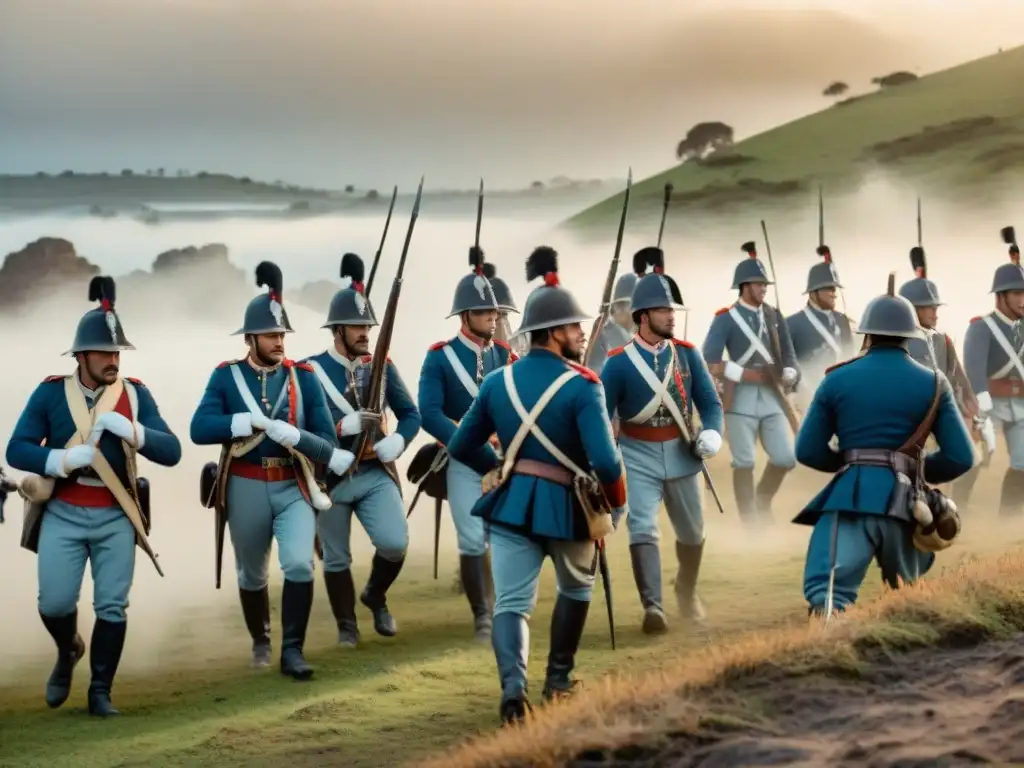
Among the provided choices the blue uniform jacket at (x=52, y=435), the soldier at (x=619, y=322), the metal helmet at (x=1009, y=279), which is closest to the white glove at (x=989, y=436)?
the metal helmet at (x=1009, y=279)

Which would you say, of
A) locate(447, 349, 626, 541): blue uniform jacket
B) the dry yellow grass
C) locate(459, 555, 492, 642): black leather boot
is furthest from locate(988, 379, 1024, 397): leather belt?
locate(447, 349, 626, 541): blue uniform jacket

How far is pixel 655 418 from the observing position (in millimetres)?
8281

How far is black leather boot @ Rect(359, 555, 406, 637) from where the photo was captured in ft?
28.2

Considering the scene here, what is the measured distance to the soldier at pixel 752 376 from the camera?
440 inches

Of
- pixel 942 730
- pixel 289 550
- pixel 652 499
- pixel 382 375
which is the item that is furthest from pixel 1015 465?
pixel 942 730

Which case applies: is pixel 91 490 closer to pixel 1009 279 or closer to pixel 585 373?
pixel 585 373

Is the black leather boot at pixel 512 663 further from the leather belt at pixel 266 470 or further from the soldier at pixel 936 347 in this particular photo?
the soldier at pixel 936 347

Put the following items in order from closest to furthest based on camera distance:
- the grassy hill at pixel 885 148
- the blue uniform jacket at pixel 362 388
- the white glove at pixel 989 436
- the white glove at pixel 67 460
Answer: the white glove at pixel 67 460, the blue uniform jacket at pixel 362 388, the white glove at pixel 989 436, the grassy hill at pixel 885 148

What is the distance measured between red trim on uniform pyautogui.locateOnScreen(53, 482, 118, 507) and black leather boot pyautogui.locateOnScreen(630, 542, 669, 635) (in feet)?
8.40

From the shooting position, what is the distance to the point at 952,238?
1798 centimetres

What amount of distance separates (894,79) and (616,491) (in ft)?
40.3

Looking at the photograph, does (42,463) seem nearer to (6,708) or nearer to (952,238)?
(6,708)

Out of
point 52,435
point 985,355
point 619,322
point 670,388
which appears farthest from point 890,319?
point 619,322

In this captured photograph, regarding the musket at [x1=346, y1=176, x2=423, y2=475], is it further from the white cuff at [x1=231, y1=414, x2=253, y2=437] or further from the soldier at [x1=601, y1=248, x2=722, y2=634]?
the soldier at [x1=601, y1=248, x2=722, y2=634]
